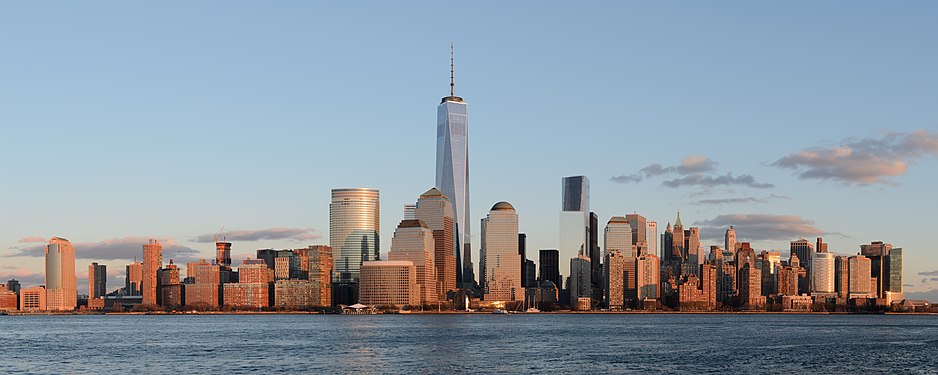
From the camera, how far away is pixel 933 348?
495 ft

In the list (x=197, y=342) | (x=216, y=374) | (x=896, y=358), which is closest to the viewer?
(x=216, y=374)

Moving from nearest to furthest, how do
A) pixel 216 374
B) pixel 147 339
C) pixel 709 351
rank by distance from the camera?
pixel 216 374, pixel 709 351, pixel 147 339

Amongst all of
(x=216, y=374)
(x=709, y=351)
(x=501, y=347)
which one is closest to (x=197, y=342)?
(x=501, y=347)

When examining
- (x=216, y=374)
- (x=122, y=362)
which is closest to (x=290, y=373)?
(x=216, y=374)

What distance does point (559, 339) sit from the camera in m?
174

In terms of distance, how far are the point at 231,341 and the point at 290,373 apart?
6327 centimetres

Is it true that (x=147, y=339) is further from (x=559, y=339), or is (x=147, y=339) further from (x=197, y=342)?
(x=559, y=339)

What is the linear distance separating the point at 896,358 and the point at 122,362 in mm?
84330

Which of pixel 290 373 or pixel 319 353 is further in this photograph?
pixel 319 353

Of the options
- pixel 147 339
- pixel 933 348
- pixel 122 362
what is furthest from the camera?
pixel 147 339

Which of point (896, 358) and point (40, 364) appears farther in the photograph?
point (896, 358)

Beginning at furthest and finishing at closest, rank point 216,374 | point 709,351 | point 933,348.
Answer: point 933,348, point 709,351, point 216,374

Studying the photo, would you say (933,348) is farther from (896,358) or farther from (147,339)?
(147,339)

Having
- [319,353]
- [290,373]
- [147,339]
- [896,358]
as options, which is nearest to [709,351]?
[896,358]
